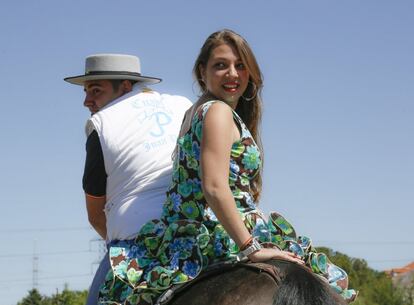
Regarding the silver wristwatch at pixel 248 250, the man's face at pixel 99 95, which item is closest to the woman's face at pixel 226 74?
the silver wristwatch at pixel 248 250

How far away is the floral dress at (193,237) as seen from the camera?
420cm

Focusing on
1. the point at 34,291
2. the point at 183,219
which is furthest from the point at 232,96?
the point at 34,291

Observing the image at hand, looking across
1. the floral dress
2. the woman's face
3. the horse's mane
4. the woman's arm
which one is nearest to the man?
the floral dress

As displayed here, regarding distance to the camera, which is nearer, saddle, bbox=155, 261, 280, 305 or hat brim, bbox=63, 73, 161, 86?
saddle, bbox=155, 261, 280, 305

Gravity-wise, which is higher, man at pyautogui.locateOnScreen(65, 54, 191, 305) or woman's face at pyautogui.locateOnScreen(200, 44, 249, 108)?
woman's face at pyautogui.locateOnScreen(200, 44, 249, 108)

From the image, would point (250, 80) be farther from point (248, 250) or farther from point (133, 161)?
point (248, 250)

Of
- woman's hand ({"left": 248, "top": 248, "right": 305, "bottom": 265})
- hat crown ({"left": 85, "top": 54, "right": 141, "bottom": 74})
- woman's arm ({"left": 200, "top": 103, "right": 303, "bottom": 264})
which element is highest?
hat crown ({"left": 85, "top": 54, "right": 141, "bottom": 74})

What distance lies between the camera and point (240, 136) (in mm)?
4395

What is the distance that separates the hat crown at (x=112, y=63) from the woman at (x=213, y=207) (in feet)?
3.62

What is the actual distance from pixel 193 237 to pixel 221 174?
1.17 feet

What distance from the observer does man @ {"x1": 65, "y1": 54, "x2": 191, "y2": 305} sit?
494 centimetres

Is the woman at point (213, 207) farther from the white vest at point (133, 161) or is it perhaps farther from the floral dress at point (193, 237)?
the white vest at point (133, 161)

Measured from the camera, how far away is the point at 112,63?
18.9 feet

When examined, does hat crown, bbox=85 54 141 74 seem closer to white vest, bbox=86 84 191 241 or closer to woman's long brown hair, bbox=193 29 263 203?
white vest, bbox=86 84 191 241
